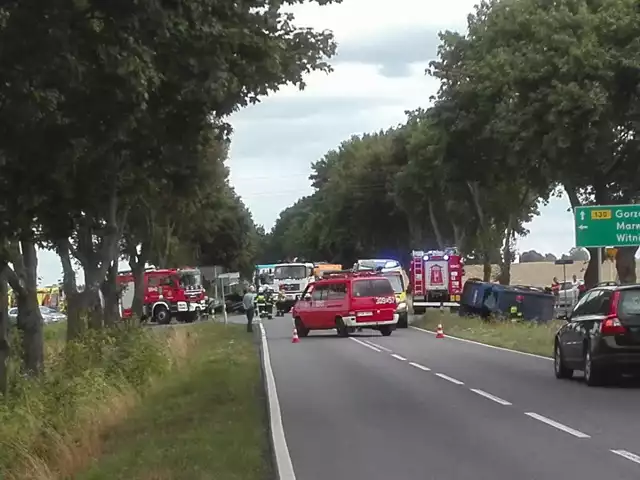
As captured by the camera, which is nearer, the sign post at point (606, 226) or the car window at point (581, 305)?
the car window at point (581, 305)

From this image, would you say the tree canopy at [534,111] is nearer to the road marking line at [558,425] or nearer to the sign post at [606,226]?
the sign post at [606,226]

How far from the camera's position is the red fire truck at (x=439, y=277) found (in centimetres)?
5612

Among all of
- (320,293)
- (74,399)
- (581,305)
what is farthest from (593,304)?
(320,293)

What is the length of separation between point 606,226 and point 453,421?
50.7ft

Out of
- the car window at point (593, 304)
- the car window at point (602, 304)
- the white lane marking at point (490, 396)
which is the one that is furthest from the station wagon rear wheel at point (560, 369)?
the white lane marking at point (490, 396)

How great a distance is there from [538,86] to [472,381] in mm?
21198

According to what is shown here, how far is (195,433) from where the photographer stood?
47.8 ft

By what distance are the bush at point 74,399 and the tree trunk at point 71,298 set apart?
0.82 metres

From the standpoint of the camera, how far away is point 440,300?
5681 centimetres

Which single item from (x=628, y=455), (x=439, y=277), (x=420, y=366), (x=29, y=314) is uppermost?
(x=439, y=277)

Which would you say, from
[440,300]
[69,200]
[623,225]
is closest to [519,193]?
[440,300]

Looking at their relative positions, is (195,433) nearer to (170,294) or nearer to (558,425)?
(558,425)

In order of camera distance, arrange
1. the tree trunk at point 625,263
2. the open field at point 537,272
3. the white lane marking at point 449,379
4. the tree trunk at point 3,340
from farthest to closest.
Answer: the open field at point 537,272
the tree trunk at point 625,263
the white lane marking at point 449,379
the tree trunk at point 3,340

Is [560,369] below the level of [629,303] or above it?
below
